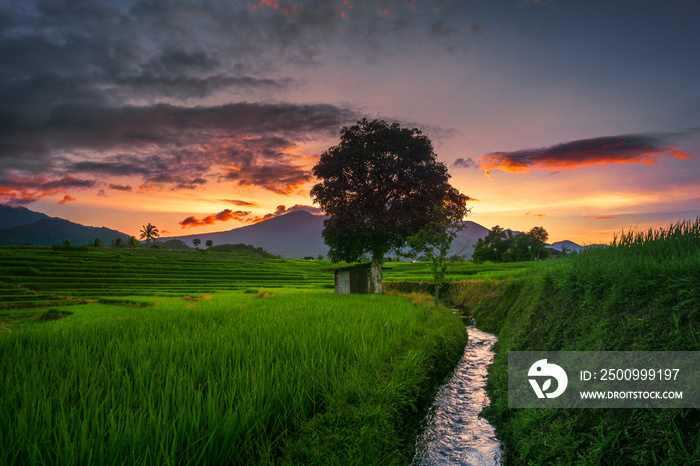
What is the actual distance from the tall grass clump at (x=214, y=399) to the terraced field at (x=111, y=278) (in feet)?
91.4

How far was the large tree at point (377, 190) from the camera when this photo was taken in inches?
1001

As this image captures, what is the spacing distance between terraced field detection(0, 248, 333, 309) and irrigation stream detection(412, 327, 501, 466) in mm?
31737

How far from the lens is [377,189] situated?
26.3 meters

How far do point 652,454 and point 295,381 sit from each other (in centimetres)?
456

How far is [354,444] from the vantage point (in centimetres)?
412

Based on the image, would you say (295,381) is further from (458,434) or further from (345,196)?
(345,196)

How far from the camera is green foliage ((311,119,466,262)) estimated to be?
25438 millimetres

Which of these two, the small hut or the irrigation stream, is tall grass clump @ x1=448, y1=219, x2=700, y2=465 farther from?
the small hut

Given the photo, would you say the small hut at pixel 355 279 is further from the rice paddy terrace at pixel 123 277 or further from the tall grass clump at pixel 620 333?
the tall grass clump at pixel 620 333

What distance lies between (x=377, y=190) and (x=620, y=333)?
22512 millimetres

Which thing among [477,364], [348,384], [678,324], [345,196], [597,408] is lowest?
[477,364]

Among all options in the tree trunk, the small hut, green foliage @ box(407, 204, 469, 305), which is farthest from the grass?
the small hut

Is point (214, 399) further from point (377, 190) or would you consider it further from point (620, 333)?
point (377, 190)

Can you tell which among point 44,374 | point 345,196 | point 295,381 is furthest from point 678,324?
point 345,196
